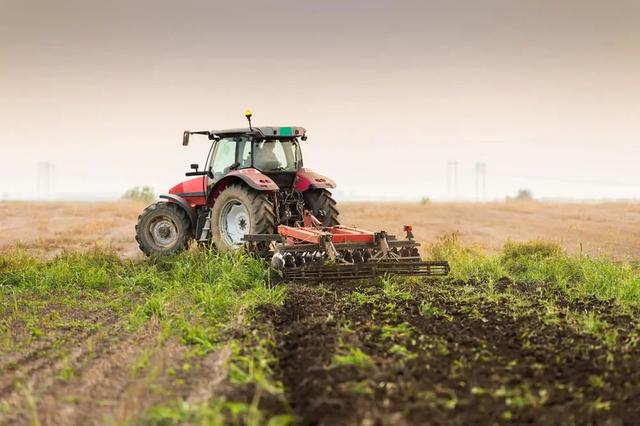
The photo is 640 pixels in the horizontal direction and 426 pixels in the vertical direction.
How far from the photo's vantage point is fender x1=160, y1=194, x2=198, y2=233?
1314 cm

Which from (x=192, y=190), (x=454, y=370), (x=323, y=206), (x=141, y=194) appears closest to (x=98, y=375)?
(x=454, y=370)

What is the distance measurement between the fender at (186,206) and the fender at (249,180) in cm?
85

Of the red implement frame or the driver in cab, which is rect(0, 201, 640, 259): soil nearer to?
the driver in cab

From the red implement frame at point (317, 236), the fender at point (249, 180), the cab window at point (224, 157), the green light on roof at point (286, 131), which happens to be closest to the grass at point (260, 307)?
the red implement frame at point (317, 236)

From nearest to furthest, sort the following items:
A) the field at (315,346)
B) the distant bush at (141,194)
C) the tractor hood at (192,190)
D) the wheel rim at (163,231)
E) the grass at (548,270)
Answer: the field at (315,346)
the grass at (548,270)
the tractor hood at (192,190)
the wheel rim at (163,231)
the distant bush at (141,194)

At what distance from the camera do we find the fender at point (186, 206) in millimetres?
13141

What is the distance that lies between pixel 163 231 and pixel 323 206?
288 centimetres

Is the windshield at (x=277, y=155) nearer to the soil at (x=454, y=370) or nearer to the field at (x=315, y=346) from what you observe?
the field at (x=315, y=346)

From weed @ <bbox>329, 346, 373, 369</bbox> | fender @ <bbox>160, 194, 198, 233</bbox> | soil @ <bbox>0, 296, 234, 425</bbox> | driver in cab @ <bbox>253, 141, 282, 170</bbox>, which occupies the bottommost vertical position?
soil @ <bbox>0, 296, 234, 425</bbox>

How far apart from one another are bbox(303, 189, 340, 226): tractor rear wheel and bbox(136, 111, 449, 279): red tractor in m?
0.02

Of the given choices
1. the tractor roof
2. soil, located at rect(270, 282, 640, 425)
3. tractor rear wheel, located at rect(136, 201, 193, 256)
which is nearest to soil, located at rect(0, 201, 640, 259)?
tractor rear wheel, located at rect(136, 201, 193, 256)

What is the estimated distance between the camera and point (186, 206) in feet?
43.1

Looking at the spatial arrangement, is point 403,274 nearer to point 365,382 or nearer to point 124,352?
point 124,352

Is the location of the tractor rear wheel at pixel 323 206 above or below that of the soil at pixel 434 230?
above
